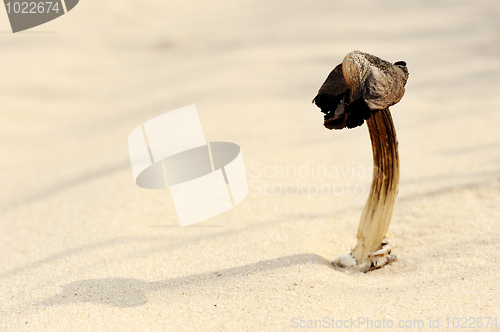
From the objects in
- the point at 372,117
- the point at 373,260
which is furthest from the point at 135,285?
the point at 372,117

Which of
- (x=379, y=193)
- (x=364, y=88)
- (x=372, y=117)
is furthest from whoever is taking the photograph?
(x=379, y=193)

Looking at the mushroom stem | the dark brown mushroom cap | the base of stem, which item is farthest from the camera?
the base of stem

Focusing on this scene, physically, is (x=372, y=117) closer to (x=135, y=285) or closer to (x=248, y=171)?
(x=135, y=285)

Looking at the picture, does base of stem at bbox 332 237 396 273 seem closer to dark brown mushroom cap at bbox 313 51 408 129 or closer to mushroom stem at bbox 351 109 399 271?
mushroom stem at bbox 351 109 399 271

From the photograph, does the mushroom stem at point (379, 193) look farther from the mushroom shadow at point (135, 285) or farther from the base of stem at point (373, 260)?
the mushroom shadow at point (135, 285)

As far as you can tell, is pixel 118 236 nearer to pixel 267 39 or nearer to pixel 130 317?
pixel 130 317

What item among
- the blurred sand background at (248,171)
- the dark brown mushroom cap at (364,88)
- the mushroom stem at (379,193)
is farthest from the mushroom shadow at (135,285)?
the dark brown mushroom cap at (364,88)

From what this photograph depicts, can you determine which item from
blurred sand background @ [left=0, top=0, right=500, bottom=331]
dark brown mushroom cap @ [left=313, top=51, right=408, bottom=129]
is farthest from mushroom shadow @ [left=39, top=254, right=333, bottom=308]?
dark brown mushroom cap @ [left=313, top=51, right=408, bottom=129]
